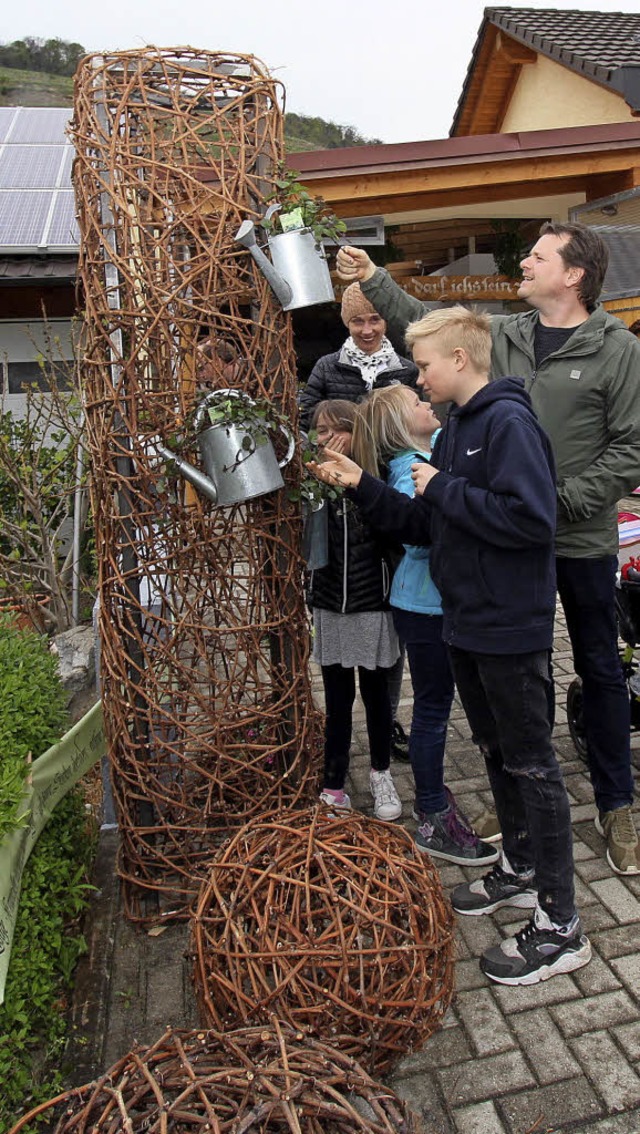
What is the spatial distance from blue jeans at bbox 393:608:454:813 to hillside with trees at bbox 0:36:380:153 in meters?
34.1

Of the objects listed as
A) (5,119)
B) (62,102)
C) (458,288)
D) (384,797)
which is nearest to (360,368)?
(384,797)

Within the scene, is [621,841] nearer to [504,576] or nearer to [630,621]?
[630,621]

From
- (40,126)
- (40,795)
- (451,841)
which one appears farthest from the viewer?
(40,126)

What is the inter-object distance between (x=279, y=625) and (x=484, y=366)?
1.02 metres

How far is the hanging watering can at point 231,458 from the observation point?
7.67 ft

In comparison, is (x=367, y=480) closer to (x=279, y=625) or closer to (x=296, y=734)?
(x=279, y=625)

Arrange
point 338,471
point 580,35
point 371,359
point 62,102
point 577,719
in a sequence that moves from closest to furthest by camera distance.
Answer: point 338,471, point 577,719, point 371,359, point 580,35, point 62,102

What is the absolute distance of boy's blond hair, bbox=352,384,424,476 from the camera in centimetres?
296

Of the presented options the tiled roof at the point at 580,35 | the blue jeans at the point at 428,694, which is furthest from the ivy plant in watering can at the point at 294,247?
the tiled roof at the point at 580,35

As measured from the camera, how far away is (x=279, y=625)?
2740 millimetres

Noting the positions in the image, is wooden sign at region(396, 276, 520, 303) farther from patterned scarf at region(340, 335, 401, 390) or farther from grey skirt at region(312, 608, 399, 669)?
grey skirt at region(312, 608, 399, 669)

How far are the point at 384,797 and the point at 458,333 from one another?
1836mm

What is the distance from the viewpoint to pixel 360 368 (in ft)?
13.3

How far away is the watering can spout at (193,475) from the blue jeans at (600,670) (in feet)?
→ 4.14
